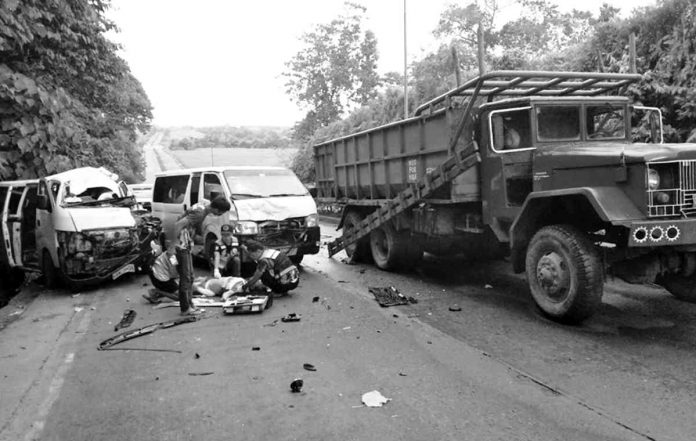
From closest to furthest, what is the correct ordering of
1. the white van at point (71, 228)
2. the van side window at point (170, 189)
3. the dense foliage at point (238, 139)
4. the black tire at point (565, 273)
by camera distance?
1. the black tire at point (565, 273)
2. the white van at point (71, 228)
3. the van side window at point (170, 189)
4. the dense foliage at point (238, 139)

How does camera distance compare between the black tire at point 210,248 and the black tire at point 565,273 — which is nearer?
the black tire at point 565,273

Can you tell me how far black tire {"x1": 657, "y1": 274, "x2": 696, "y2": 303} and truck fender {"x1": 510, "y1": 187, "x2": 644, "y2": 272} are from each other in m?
1.22

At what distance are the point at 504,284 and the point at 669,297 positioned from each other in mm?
2123

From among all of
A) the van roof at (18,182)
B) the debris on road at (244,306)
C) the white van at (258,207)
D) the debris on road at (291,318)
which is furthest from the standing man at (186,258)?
the van roof at (18,182)

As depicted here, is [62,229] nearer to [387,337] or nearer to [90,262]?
[90,262]

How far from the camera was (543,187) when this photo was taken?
6297 millimetres

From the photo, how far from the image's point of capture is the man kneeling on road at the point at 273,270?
295 inches

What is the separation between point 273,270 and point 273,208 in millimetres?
1926

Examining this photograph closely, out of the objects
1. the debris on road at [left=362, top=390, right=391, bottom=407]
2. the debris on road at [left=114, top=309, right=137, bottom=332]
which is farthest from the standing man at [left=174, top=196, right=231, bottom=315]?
the debris on road at [left=362, top=390, right=391, bottom=407]

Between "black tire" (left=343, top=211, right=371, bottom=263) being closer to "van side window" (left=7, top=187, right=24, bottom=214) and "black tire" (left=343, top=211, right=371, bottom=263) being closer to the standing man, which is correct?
the standing man

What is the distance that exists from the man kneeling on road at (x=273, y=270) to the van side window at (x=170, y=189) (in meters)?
3.72


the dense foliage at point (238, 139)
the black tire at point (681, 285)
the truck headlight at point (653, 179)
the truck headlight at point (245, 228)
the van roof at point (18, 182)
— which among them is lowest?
the black tire at point (681, 285)

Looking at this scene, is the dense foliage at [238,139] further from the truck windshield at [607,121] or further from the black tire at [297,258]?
the truck windshield at [607,121]

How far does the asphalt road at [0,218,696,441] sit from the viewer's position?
11.7ft
